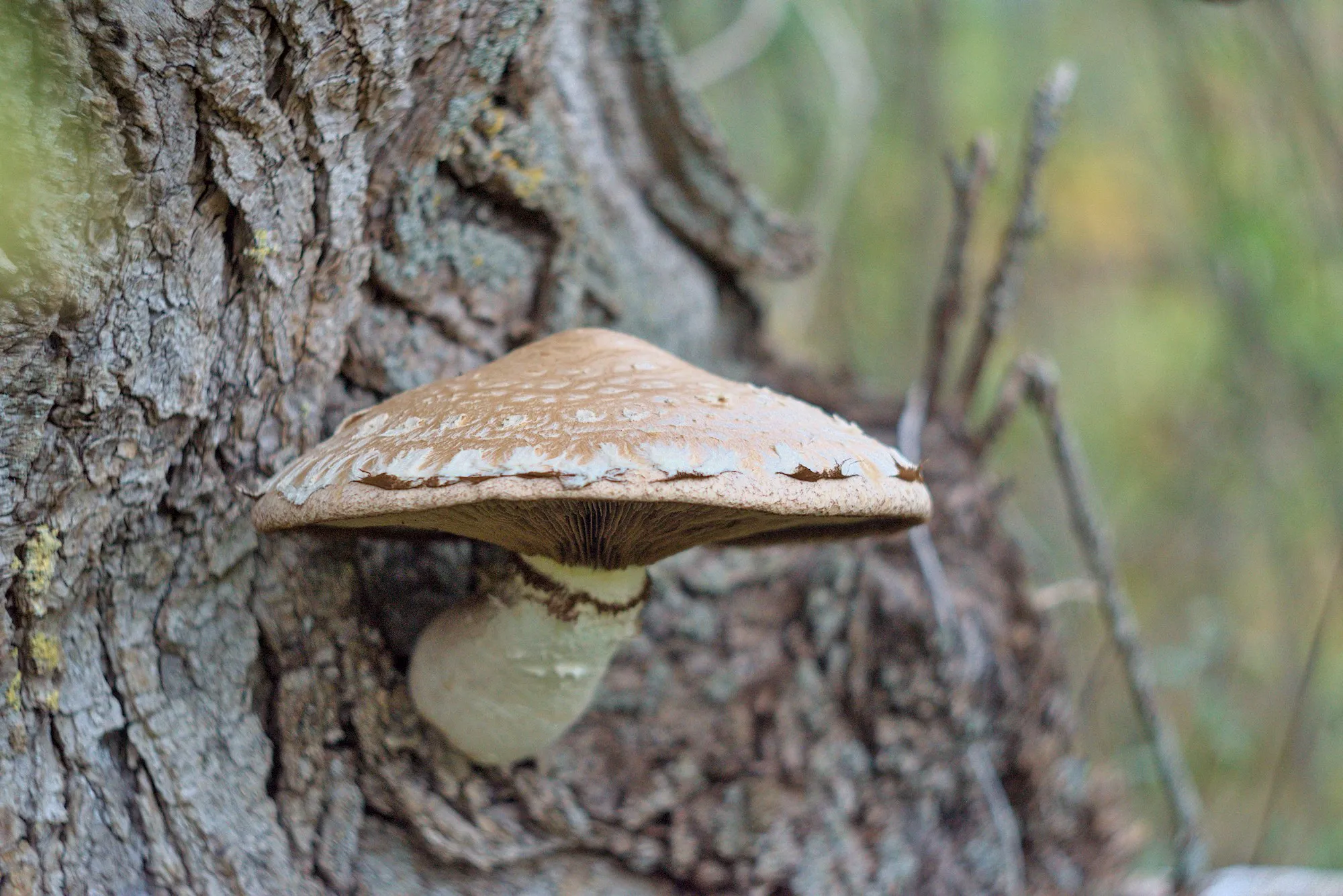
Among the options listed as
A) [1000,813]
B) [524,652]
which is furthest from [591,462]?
[1000,813]

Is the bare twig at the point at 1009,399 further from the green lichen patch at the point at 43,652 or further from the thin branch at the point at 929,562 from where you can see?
the green lichen patch at the point at 43,652

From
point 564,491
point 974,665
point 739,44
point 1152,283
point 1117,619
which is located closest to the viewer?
point 564,491

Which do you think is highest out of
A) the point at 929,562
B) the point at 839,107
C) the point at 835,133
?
the point at 839,107

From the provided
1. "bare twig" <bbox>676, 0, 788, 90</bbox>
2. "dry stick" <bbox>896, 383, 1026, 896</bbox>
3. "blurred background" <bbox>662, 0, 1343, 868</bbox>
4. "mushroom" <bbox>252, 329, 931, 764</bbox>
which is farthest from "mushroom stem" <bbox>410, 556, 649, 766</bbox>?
"bare twig" <bbox>676, 0, 788, 90</bbox>

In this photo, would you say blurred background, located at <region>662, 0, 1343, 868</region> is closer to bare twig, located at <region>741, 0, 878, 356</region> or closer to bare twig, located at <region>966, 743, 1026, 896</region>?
bare twig, located at <region>741, 0, 878, 356</region>

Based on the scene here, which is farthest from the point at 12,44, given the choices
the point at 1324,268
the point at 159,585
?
the point at 1324,268

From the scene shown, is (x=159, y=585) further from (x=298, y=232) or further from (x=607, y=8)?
(x=607, y=8)

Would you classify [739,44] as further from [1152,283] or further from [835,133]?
[1152,283]
